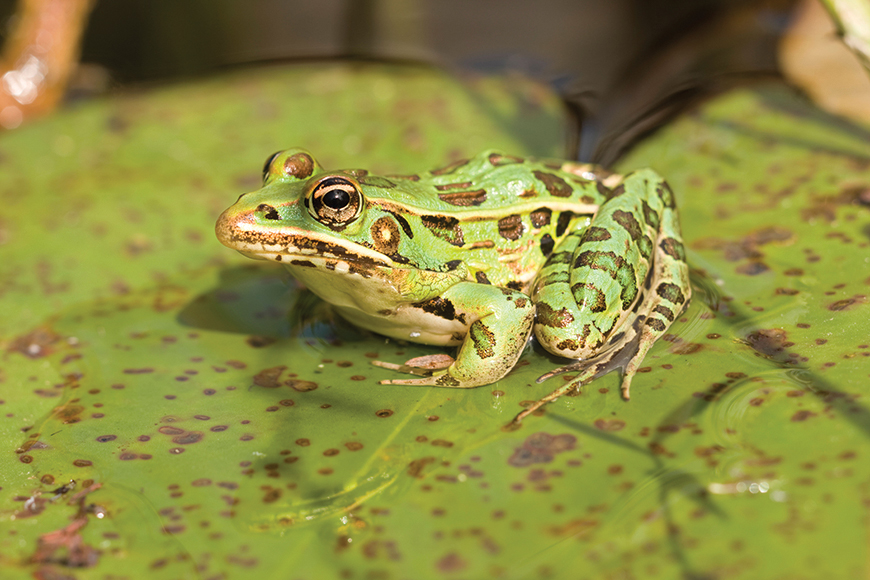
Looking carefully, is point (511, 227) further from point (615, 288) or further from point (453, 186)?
point (615, 288)

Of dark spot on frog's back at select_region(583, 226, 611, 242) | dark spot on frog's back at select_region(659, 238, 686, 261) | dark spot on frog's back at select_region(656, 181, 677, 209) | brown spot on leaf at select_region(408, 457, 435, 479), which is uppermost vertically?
dark spot on frog's back at select_region(656, 181, 677, 209)

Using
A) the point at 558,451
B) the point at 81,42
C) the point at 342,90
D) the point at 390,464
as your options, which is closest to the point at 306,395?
the point at 390,464

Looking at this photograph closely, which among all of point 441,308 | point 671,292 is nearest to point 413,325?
point 441,308

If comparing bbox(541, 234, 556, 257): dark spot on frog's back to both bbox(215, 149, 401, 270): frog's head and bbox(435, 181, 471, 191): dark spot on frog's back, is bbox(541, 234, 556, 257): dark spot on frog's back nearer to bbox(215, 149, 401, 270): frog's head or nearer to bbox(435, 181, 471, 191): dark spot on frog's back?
bbox(435, 181, 471, 191): dark spot on frog's back

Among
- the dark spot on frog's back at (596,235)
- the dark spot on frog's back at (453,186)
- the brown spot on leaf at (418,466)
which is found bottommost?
the brown spot on leaf at (418,466)

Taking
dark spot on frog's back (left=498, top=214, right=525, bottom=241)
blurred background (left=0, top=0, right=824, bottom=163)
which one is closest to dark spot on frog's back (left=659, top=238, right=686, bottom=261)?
dark spot on frog's back (left=498, top=214, right=525, bottom=241)

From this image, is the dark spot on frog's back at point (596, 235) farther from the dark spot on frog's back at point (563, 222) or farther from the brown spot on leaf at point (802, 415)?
the brown spot on leaf at point (802, 415)

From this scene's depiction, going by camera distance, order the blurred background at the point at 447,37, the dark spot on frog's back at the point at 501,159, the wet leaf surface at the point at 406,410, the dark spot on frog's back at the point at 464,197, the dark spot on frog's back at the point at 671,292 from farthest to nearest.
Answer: the blurred background at the point at 447,37 < the dark spot on frog's back at the point at 501,159 < the dark spot on frog's back at the point at 464,197 < the dark spot on frog's back at the point at 671,292 < the wet leaf surface at the point at 406,410

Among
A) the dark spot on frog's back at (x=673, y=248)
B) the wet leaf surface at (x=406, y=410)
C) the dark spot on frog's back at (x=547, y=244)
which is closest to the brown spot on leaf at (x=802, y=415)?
the wet leaf surface at (x=406, y=410)
